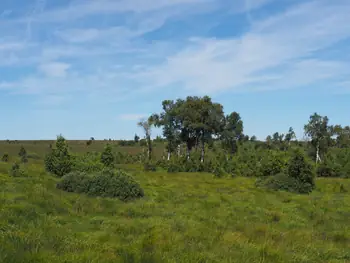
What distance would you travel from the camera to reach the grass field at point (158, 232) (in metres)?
7.46

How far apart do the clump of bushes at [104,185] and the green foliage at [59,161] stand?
976 centimetres

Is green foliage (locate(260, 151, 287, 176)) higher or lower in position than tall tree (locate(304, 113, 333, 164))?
lower

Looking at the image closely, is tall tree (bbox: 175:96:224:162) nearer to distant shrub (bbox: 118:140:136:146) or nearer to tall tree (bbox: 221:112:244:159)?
tall tree (bbox: 221:112:244:159)

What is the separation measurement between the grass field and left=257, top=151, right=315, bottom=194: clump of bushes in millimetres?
11285

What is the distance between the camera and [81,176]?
1997 centimetres

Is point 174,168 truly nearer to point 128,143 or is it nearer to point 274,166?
point 274,166

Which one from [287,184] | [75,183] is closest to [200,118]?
[287,184]

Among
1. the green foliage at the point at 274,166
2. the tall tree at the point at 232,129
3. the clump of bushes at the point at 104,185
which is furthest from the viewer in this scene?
the tall tree at the point at 232,129

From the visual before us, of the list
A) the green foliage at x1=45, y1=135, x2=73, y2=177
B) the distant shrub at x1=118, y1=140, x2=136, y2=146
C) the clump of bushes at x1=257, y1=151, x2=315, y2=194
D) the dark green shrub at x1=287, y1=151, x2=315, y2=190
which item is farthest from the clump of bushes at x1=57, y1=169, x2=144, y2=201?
the distant shrub at x1=118, y1=140, x2=136, y2=146

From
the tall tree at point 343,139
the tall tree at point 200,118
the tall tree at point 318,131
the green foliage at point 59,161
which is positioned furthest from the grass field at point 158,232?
the tall tree at point 343,139

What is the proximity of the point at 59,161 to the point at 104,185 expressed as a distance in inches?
471

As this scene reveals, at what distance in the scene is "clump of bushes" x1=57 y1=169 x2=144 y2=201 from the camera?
60.2 ft

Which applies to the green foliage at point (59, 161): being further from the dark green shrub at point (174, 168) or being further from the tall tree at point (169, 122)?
the tall tree at point (169, 122)

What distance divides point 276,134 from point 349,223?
86131 mm
